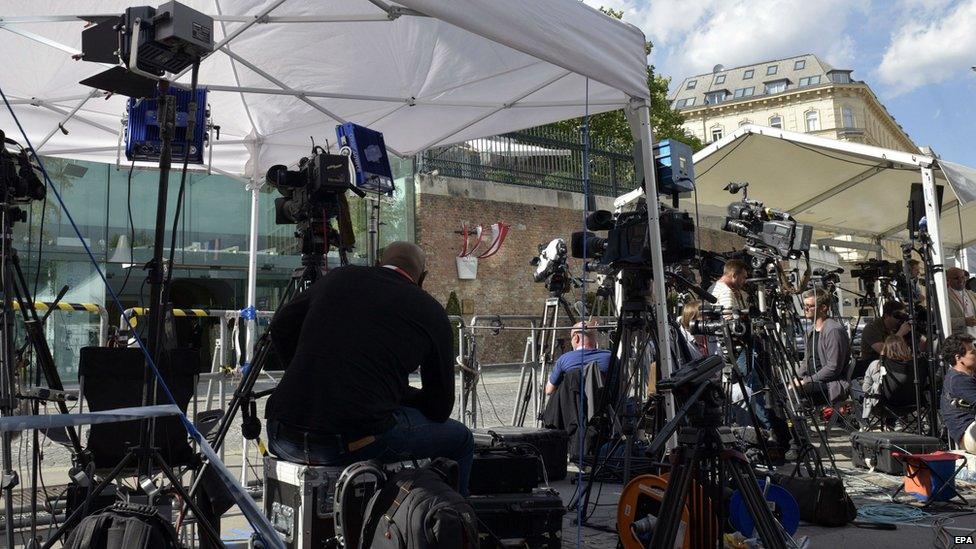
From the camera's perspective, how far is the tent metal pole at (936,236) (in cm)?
680

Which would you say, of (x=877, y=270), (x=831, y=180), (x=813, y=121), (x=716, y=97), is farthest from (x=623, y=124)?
(x=716, y=97)

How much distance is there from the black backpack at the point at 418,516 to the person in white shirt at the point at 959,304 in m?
7.00

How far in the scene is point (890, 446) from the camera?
18.5 ft

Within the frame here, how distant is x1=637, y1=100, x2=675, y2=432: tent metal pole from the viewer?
14.7 ft

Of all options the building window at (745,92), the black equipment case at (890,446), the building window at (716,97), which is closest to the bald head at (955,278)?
the black equipment case at (890,446)

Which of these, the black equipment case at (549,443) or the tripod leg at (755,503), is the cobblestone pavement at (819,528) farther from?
the tripod leg at (755,503)

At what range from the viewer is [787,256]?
6129 millimetres

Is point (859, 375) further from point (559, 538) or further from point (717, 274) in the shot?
point (559, 538)

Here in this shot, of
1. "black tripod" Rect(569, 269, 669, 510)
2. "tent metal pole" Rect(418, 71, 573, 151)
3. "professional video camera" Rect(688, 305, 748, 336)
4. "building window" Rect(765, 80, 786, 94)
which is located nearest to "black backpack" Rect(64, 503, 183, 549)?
"black tripod" Rect(569, 269, 669, 510)

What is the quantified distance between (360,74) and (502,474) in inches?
130

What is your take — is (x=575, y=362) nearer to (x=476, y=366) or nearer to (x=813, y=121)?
(x=476, y=366)

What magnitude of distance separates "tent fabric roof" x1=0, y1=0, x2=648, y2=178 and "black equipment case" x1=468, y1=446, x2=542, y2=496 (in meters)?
1.90

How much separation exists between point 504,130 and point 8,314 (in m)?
3.85

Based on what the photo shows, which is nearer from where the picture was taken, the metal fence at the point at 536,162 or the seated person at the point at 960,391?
the seated person at the point at 960,391
